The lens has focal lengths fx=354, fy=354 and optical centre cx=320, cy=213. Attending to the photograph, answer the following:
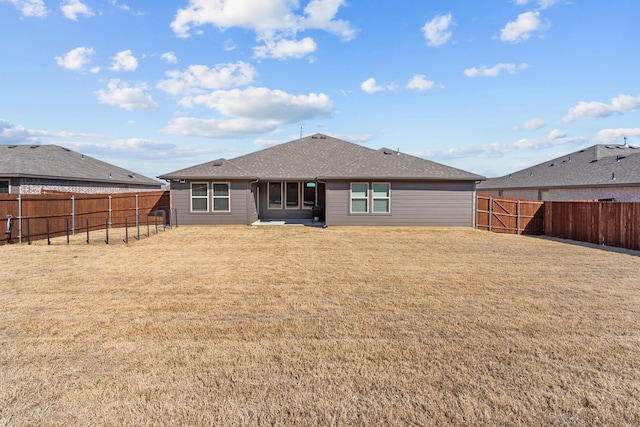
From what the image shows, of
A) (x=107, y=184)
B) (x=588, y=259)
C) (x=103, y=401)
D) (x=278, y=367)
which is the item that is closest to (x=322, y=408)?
(x=278, y=367)

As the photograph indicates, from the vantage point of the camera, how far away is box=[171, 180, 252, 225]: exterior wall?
58.6 ft

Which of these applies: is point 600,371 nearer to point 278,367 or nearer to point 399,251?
point 278,367

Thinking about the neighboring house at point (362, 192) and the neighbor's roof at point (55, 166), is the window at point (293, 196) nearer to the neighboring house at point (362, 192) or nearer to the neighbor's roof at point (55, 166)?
the neighboring house at point (362, 192)

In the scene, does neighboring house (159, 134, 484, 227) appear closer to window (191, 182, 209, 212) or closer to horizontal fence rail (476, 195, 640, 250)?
window (191, 182, 209, 212)

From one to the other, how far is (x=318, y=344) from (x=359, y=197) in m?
13.5

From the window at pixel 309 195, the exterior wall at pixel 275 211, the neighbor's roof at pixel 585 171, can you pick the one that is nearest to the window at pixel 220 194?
the exterior wall at pixel 275 211

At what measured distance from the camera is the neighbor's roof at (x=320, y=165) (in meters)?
17.3

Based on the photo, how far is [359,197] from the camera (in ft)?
57.1

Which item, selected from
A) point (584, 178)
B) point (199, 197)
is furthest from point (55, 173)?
point (584, 178)

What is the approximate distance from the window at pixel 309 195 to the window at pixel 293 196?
35cm

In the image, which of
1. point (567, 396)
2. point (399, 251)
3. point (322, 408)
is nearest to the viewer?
point (322, 408)

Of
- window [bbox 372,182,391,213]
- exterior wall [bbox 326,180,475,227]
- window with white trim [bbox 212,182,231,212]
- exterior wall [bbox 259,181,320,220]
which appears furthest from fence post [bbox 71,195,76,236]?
window [bbox 372,182,391,213]

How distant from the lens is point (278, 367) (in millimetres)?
3680

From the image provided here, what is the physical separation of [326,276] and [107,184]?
22.7 m
